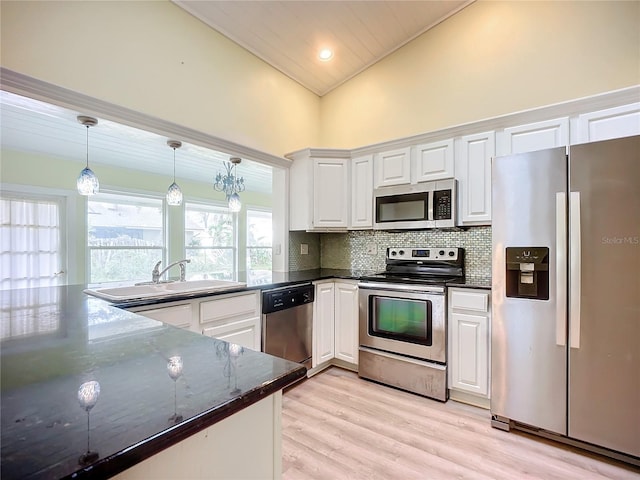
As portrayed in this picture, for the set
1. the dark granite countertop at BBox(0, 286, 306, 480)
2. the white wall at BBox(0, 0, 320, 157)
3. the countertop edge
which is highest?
the white wall at BBox(0, 0, 320, 157)

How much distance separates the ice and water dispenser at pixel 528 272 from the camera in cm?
191

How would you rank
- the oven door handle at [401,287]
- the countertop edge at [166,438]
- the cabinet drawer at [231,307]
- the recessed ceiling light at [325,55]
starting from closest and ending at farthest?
the countertop edge at [166,438] → the cabinet drawer at [231,307] → the oven door handle at [401,287] → the recessed ceiling light at [325,55]

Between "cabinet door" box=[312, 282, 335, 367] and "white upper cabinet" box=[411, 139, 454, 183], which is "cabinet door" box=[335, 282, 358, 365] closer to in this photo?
"cabinet door" box=[312, 282, 335, 367]

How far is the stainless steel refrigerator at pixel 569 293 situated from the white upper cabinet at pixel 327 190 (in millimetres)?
1484

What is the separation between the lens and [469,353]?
2.36 meters

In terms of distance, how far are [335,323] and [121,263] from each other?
10.4ft

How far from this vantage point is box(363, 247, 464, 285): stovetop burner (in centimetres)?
274

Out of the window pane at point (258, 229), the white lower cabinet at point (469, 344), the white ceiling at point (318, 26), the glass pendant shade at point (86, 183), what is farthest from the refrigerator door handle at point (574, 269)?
the window pane at point (258, 229)

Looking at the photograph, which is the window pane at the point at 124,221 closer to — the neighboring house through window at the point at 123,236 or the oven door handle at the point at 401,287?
the neighboring house through window at the point at 123,236

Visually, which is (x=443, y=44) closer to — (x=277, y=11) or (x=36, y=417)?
(x=277, y=11)

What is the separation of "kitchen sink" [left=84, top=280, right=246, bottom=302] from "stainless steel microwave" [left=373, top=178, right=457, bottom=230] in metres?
1.46

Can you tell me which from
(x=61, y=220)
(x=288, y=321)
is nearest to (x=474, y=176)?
(x=288, y=321)

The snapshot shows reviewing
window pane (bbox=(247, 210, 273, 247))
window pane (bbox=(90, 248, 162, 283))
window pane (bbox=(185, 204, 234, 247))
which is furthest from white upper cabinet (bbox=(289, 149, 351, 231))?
window pane (bbox=(247, 210, 273, 247))

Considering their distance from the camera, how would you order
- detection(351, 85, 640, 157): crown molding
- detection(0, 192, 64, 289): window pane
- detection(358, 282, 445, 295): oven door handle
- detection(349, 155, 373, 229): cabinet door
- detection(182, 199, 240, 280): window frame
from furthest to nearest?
1. detection(182, 199, 240, 280): window frame
2. detection(0, 192, 64, 289): window pane
3. detection(349, 155, 373, 229): cabinet door
4. detection(358, 282, 445, 295): oven door handle
5. detection(351, 85, 640, 157): crown molding
